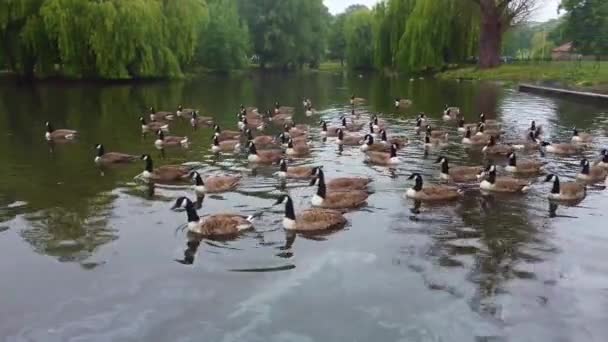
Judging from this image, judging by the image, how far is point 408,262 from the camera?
33.7 feet

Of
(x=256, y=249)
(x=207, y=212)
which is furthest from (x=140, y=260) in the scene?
(x=207, y=212)

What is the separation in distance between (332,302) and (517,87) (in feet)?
138

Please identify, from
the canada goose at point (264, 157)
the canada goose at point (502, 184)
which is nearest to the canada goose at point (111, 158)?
the canada goose at point (264, 157)

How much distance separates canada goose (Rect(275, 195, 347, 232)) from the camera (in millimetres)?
11797

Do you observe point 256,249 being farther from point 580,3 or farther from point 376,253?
point 580,3

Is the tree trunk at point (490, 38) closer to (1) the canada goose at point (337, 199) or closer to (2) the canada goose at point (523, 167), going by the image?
(2) the canada goose at point (523, 167)

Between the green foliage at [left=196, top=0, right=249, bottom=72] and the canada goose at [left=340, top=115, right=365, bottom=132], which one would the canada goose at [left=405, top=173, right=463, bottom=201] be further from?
the green foliage at [left=196, top=0, right=249, bottom=72]

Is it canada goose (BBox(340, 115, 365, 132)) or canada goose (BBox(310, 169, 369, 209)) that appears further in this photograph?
canada goose (BBox(340, 115, 365, 132))

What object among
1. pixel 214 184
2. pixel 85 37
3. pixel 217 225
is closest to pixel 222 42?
pixel 85 37

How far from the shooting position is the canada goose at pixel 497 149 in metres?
19.1

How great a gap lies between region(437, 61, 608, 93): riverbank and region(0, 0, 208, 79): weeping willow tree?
29.4m

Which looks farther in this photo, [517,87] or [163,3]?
[163,3]

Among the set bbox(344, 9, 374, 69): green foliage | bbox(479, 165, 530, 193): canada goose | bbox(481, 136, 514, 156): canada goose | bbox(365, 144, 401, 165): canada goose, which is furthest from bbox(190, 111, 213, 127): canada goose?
bbox(344, 9, 374, 69): green foliage

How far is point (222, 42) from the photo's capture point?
2901 inches
